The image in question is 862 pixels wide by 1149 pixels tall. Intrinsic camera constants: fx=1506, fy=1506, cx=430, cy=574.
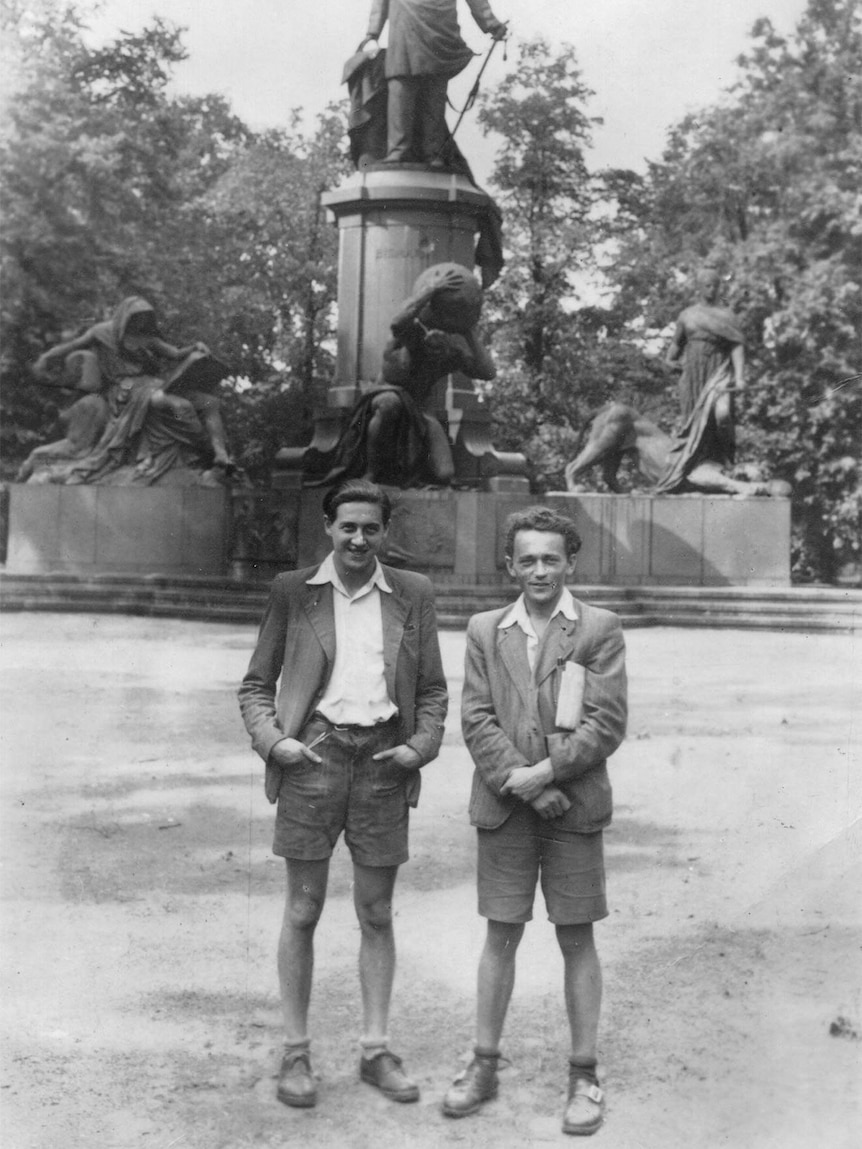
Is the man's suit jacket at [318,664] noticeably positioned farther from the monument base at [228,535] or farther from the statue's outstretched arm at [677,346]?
the statue's outstretched arm at [677,346]

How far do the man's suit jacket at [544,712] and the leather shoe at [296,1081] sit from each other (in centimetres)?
70

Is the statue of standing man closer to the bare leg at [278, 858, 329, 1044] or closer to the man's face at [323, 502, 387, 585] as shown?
Answer: the man's face at [323, 502, 387, 585]

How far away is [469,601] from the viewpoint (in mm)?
13641

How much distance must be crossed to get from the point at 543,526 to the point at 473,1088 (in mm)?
1326

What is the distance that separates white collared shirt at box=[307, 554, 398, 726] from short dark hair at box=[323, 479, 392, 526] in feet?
0.43

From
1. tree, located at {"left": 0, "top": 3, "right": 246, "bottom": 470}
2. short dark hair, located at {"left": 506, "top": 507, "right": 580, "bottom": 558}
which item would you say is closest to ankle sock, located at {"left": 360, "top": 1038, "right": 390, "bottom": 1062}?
short dark hair, located at {"left": 506, "top": 507, "right": 580, "bottom": 558}

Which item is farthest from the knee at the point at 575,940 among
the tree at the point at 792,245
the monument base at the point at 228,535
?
the tree at the point at 792,245

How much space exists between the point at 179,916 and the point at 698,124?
27741mm

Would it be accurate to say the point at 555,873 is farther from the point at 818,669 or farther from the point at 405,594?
the point at 818,669

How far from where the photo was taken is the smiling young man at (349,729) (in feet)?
12.1

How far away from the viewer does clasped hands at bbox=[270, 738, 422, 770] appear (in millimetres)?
3660

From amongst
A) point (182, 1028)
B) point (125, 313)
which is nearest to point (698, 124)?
point (125, 313)

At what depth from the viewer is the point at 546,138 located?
101 ft

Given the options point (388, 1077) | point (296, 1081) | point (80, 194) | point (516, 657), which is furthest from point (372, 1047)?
point (80, 194)
